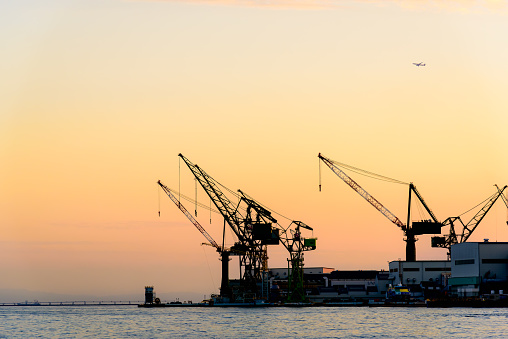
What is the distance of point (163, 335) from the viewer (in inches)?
5246

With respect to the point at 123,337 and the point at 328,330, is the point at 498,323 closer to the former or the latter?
the point at 328,330

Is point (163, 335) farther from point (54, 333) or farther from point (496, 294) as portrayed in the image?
point (496, 294)

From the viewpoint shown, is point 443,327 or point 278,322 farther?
point 278,322

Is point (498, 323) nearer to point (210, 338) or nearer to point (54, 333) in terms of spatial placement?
point (210, 338)

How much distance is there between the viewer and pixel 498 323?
5438 inches

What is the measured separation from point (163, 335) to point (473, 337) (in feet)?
156

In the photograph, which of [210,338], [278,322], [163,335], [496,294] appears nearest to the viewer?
[210,338]

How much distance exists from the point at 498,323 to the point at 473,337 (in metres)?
25.1

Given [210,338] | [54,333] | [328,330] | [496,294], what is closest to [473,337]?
[328,330]

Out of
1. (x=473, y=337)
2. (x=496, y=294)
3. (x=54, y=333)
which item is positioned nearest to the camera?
(x=473, y=337)

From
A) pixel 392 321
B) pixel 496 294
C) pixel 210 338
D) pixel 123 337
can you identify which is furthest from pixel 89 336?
pixel 496 294

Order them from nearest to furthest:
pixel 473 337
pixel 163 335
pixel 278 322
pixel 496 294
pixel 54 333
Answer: pixel 473 337, pixel 163 335, pixel 54 333, pixel 278 322, pixel 496 294

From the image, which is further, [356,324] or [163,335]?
[356,324]

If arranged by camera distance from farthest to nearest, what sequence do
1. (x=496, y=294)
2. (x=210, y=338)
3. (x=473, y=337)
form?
(x=496, y=294), (x=210, y=338), (x=473, y=337)
